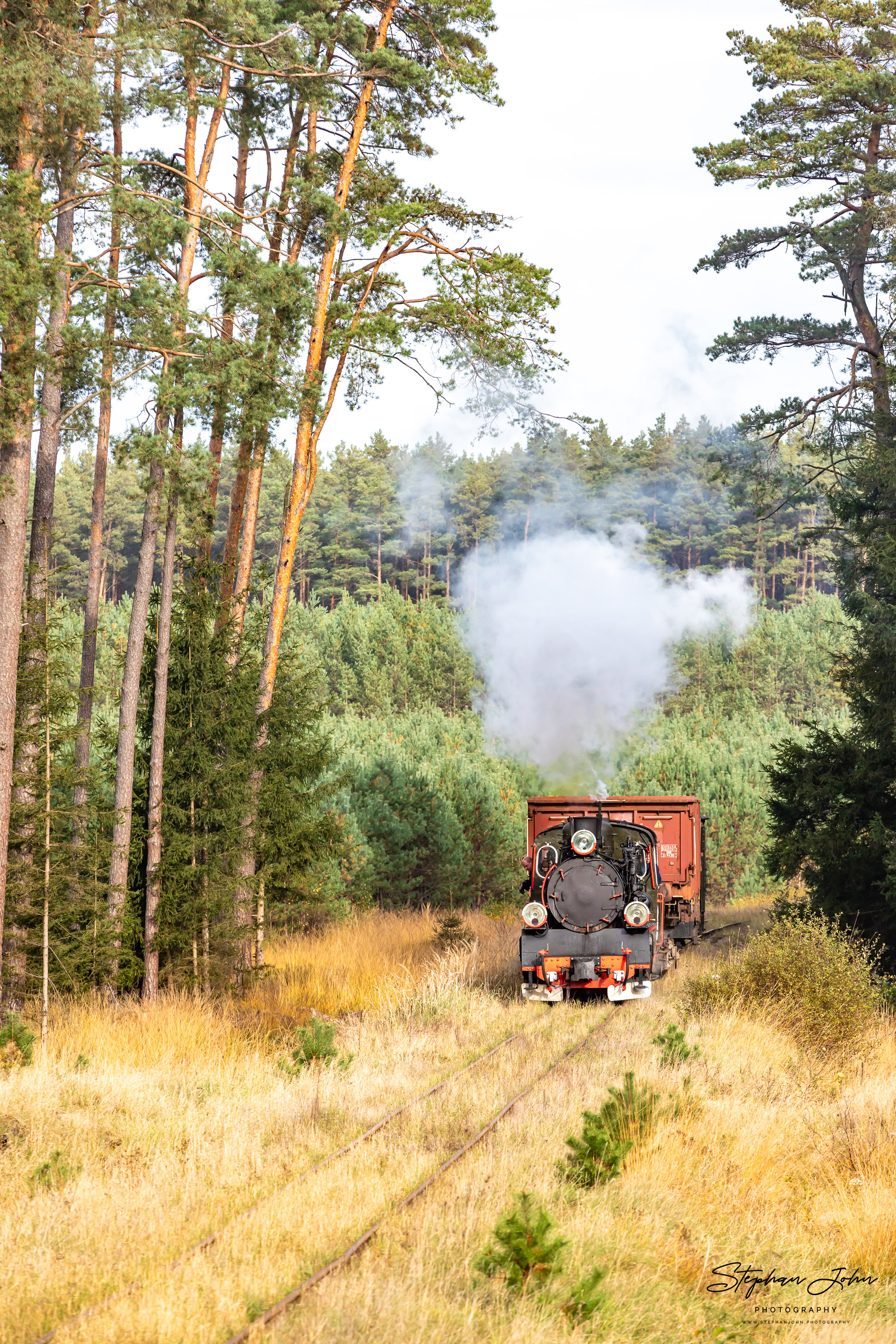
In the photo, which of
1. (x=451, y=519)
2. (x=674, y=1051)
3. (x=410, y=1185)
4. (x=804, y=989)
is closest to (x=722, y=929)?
(x=804, y=989)

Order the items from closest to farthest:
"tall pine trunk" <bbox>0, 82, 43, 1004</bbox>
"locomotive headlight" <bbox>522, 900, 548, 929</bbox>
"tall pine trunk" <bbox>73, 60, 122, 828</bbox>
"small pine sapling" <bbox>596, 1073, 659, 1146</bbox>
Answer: "small pine sapling" <bbox>596, 1073, 659, 1146</bbox>, "tall pine trunk" <bbox>0, 82, 43, 1004</bbox>, "tall pine trunk" <bbox>73, 60, 122, 828</bbox>, "locomotive headlight" <bbox>522, 900, 548, 929</bbox>

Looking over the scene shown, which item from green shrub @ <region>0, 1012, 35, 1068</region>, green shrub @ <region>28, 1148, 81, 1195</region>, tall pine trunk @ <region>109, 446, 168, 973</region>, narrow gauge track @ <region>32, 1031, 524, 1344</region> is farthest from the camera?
tall pine trunk @ <region>109, 446, 168, 973</region>

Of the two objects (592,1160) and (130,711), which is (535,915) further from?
(592,1160)

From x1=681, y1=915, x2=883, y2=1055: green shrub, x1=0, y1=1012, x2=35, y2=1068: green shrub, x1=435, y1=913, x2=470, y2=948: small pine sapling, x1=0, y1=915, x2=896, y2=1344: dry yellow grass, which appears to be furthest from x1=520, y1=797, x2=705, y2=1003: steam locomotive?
x1=0, y1=1012, x2=35, y2=1068: green shrub

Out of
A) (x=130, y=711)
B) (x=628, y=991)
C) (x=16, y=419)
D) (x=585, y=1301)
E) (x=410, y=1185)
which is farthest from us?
(x=628, y=991)

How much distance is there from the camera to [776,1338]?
5.65 m

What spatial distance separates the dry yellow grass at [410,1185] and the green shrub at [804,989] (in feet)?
1.33

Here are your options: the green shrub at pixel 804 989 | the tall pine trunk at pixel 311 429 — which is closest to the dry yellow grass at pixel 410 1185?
the green shrub at pixel 804 989

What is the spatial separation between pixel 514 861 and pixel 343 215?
62.9ft

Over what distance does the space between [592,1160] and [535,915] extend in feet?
25.8

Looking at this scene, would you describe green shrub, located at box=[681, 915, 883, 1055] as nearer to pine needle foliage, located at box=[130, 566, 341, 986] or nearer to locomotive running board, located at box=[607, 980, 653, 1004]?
locomotive running board, located at box=[607, 980, 653, 1004]

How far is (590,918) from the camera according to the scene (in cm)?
1545

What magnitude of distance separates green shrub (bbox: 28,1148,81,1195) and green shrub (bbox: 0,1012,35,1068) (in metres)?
2.84

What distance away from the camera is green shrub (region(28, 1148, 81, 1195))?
7387mm
